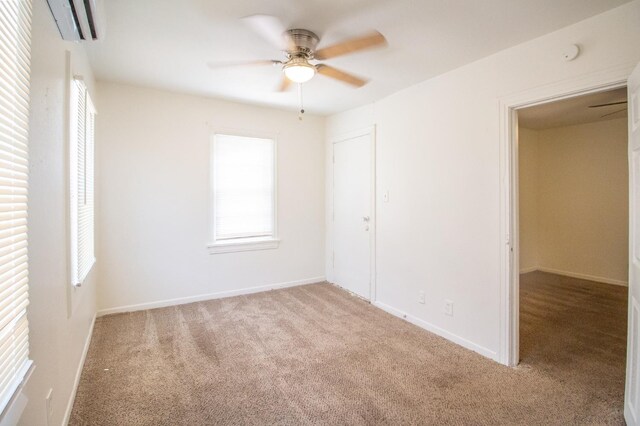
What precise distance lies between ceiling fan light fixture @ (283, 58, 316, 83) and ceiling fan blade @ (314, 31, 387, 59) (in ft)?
0.43

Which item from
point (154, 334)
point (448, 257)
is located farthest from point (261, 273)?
point (448, 257)

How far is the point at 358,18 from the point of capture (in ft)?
6.84

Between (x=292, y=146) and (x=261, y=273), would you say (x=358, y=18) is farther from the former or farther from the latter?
(x=261, y=273)

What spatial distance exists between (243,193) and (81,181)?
6.50 feet

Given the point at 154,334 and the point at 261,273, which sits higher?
the point at 261,273

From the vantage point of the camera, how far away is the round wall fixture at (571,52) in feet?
6.89

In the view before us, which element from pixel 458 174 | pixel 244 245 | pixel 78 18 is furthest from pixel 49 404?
pixel 458 174

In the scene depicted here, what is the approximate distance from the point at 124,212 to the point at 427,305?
3351 mm

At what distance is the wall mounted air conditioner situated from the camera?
1.51 m

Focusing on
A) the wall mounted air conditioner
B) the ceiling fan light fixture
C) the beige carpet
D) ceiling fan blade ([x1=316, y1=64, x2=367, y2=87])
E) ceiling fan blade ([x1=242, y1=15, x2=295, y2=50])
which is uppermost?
ceiling fan blade ([x1=242, y1=15, x2=295, y2=50])

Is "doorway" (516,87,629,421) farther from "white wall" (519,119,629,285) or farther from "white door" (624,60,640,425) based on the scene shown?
"white door" (624,60,640,425)

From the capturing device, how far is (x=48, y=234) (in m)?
1.54

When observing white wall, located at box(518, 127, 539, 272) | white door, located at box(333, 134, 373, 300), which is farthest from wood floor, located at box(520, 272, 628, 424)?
white door, located at box(333, 134, 373, 300)

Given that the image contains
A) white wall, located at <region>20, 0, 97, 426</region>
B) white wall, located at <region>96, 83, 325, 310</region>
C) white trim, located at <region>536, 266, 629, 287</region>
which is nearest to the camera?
white wall, located at <region>20, 0, 97, 426</region>
